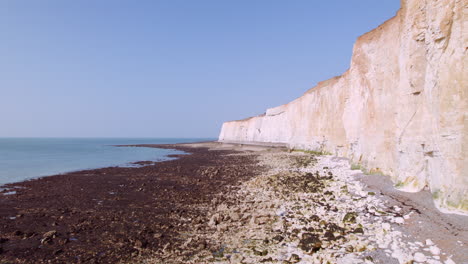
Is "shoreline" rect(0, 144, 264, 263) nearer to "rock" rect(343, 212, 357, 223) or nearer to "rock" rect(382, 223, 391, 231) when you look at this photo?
"rock" rect(343, 212, 357, 223)

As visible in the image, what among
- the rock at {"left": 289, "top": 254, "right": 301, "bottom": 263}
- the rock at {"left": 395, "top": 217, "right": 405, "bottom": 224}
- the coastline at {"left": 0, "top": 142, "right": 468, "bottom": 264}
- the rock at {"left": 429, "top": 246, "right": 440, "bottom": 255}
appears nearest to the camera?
the rock at {"left": 429, "top": 246, "right": 440, "bottom": 255}

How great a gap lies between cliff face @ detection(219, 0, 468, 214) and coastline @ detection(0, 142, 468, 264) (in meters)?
0.87

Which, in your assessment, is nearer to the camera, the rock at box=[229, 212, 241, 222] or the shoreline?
the shoreline

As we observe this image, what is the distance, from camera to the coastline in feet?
17.4

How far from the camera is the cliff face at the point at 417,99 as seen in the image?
6520mm

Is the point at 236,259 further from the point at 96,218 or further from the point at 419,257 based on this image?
the point at 96,218

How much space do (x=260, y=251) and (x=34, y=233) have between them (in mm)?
5913

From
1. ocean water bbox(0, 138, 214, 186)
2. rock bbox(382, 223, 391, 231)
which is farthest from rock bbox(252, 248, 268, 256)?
ocean water bbox(0, 138, 214, 186)

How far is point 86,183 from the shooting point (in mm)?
15445

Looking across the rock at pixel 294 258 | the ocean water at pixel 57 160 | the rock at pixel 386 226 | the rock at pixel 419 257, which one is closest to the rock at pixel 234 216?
the rock at pixel 294 258

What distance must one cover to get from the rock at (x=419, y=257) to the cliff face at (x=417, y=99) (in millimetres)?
2560

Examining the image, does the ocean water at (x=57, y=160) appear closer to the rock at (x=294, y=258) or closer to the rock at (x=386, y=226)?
the rock at (x=294, y=258)

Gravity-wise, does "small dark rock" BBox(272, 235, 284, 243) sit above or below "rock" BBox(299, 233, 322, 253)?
below

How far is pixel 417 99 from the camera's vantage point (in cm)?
916
